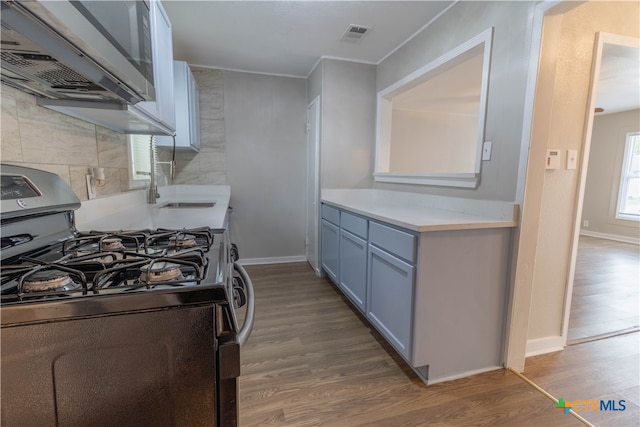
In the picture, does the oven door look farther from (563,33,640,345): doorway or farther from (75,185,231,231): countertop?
(563,33,640,345): doorway

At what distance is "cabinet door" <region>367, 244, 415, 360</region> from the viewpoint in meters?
1.62

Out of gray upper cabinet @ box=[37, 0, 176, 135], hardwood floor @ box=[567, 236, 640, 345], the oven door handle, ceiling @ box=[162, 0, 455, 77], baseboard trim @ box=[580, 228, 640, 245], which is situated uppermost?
ceiling @ box=[162, 0, 455, 77]

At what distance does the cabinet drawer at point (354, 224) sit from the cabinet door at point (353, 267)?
4cm

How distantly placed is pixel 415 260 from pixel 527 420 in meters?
0.90

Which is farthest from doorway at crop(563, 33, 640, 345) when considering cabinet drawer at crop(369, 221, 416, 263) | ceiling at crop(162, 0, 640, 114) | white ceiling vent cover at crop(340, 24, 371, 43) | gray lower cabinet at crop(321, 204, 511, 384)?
white ceiling vent cover at crop(340, 24, 371, 43)

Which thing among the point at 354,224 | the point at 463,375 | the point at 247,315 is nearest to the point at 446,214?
the point at 354,224

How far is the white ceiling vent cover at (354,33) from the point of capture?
2.35 m

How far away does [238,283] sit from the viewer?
1097 millimetres

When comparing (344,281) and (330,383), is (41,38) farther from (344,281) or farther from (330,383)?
(344,281)

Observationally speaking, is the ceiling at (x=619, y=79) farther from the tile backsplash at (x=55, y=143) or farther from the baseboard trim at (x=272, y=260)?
the baseboard trim at (x=272, y=260)

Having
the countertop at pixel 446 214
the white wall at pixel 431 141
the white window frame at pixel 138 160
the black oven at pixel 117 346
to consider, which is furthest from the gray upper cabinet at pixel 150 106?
the white wall at pixel 431 141

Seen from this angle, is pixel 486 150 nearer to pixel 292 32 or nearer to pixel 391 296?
pixel 391 296

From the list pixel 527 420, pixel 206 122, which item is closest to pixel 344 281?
pixel 527 420

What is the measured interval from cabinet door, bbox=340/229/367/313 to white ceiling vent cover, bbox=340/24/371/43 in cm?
165
